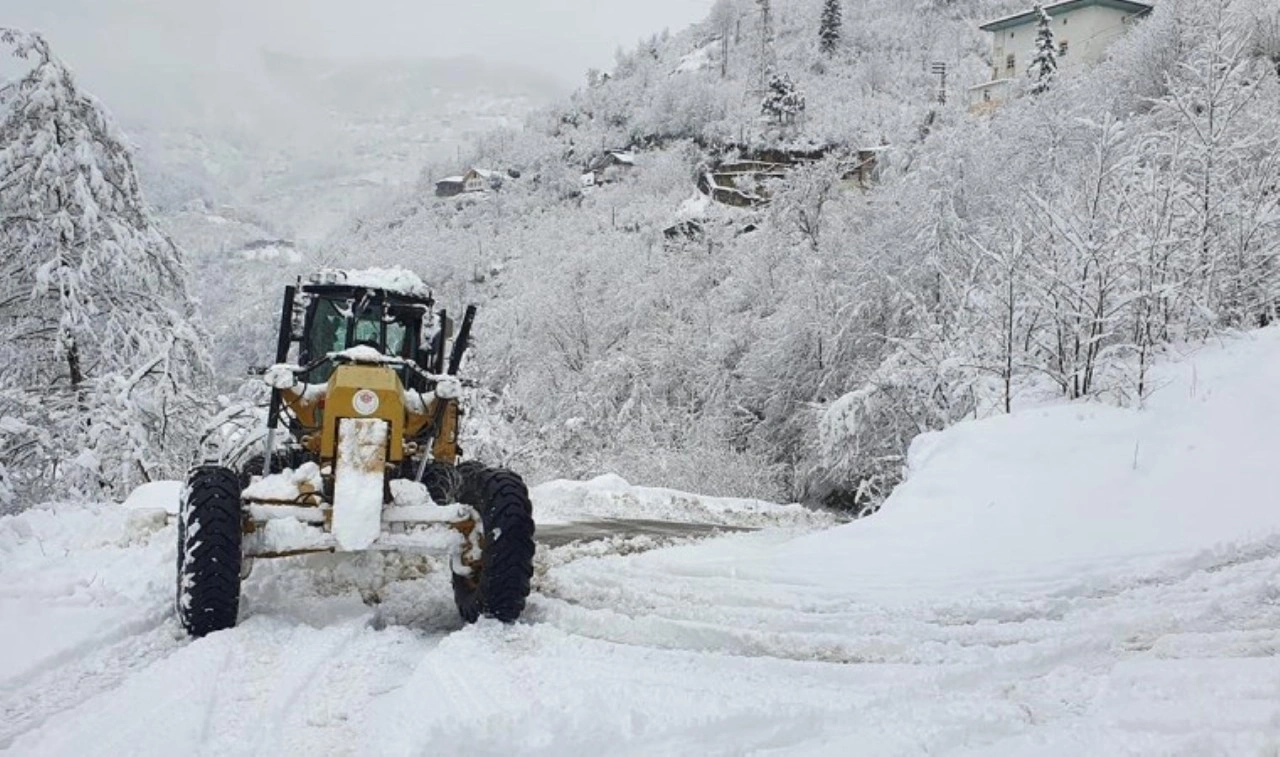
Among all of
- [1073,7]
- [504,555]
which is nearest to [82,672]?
[504,555]

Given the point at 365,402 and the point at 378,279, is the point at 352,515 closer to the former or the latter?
the point at 365,402

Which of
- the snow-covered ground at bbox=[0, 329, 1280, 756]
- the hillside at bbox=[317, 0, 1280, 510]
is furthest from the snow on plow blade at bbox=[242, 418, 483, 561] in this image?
the hillside at bbox=[317, 0, 1280, 510]

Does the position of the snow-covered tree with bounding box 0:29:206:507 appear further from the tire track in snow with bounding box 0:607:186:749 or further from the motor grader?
the tire track in snow with bounding box 0:607:186:749

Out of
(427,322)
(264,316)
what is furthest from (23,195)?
(264,316)

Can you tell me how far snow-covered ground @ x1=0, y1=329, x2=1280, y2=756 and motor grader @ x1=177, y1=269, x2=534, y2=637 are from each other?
35 cm

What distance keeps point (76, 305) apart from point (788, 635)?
1251cm

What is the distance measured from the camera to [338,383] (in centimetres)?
565

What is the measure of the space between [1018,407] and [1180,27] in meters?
25.0

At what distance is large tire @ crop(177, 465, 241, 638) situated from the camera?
4875 mm

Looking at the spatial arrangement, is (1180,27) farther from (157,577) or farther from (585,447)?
(157,577)

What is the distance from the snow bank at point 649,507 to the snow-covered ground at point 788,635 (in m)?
4.32

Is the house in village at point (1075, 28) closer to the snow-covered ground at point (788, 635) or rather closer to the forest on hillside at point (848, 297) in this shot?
the forest on hillside at point (848, 297)

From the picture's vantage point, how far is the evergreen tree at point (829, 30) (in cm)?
10700

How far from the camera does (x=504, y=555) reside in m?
5.26
